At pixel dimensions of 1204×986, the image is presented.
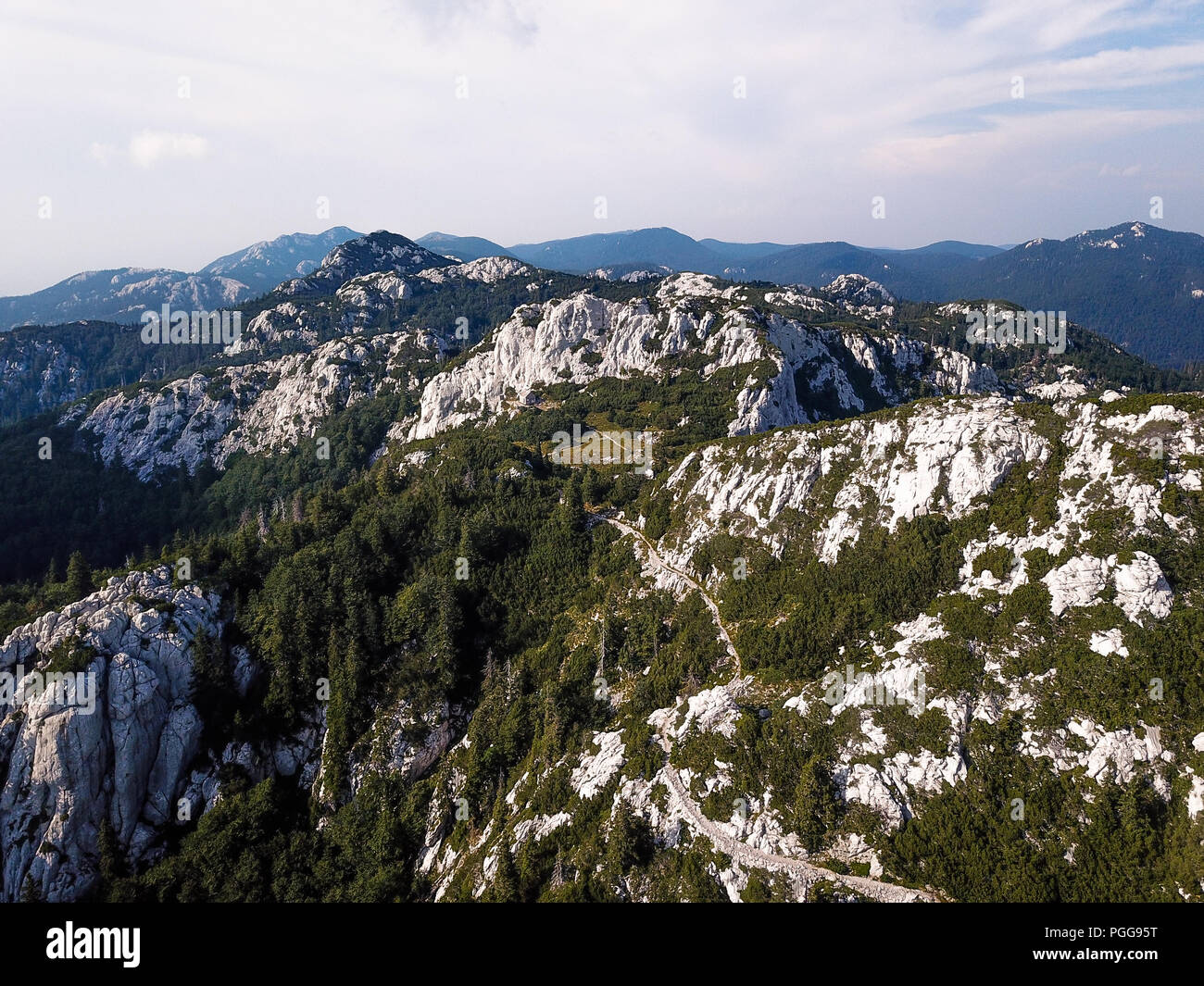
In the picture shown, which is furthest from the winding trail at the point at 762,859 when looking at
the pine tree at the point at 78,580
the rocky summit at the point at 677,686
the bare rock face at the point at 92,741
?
the pine tree at the point at 78,580

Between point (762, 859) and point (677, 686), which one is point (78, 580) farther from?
point (762, 859)

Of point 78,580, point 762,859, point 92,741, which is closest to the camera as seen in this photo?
point 762,859

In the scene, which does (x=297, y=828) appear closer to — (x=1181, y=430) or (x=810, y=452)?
(x=810, y=452)

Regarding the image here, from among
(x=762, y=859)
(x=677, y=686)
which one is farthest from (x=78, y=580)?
(x=762, y=859)

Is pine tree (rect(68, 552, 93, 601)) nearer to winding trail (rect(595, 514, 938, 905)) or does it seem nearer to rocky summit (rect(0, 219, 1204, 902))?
rocky summit (rect(0, 219, 1204, 902))

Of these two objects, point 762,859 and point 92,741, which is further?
point 92,741

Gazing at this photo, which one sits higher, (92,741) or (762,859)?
(762,859)

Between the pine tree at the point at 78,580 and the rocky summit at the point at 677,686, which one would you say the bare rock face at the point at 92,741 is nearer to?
the rocky summit at the point at 677,686
